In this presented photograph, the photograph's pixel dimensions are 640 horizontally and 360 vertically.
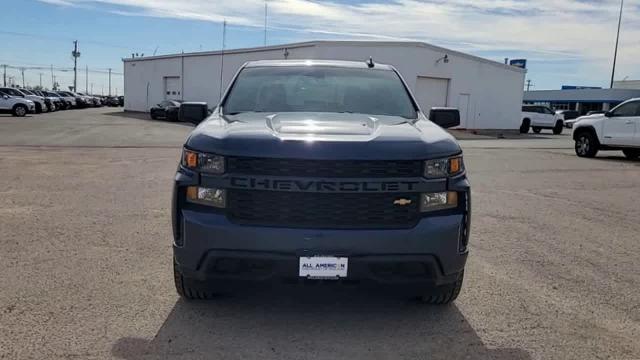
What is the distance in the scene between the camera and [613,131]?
674 inches

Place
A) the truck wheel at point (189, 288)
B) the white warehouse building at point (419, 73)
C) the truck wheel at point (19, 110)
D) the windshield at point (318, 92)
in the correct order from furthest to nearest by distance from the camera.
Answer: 1. the truck wheel at point (19, 110)
2. the white warehouse building at point (419, 73)
3. the windshield at point (318, 92)
4. the truck wheel at point (189, 288)

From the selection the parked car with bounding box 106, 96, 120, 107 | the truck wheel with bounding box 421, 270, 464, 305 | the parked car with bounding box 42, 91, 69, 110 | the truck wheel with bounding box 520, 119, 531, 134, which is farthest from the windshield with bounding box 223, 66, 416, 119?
the parked car with bounding box 106, 96, 120, 107

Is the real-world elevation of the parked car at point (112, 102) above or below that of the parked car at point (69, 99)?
below

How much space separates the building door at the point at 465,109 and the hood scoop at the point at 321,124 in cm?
3122

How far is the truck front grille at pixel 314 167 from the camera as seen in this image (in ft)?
11.5

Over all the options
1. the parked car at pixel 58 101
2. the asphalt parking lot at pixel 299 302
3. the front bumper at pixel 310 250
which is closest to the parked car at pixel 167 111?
the parked car at pixel 58 101

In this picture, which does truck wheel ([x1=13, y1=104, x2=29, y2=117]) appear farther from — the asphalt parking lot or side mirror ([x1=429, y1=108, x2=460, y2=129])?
side mirror ([x1=429, y1=108, x2=460, y2=129])

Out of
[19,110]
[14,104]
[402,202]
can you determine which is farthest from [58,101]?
[402,202]

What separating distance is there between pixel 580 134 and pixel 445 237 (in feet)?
55.5

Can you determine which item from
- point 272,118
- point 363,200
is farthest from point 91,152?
point 363,200

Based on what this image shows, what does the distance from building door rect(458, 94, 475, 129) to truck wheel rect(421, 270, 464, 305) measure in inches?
1237

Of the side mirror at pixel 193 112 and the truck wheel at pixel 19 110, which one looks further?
the truck wheel at pixel 19 110

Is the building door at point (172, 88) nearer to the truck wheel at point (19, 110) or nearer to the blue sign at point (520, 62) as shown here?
the truck wheel at point (19, 110)

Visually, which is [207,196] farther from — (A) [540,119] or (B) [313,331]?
(A) [540,119]
